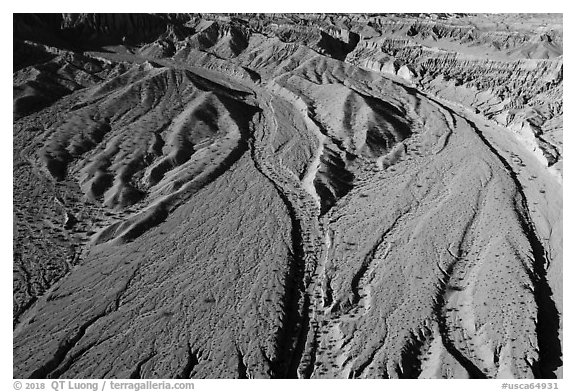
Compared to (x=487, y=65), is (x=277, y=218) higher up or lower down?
lower down

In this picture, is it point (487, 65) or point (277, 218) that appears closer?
point (277, 218)

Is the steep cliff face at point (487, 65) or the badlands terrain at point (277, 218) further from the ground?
the steep cliff face at point (487, 65)

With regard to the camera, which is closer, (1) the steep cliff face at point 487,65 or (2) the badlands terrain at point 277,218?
(2) the badlands terrain at point 277,218

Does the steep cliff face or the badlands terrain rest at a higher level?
the steep cliff face

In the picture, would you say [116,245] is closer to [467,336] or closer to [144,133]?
[144,133]

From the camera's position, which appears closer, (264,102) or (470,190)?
(470,190)

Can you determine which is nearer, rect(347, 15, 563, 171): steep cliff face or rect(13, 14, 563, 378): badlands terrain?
rect(13, 14, 563, 378): badlands terrain

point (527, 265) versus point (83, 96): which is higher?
point (83, 96)

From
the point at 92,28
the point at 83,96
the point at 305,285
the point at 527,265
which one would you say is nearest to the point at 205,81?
the point at 83,96
